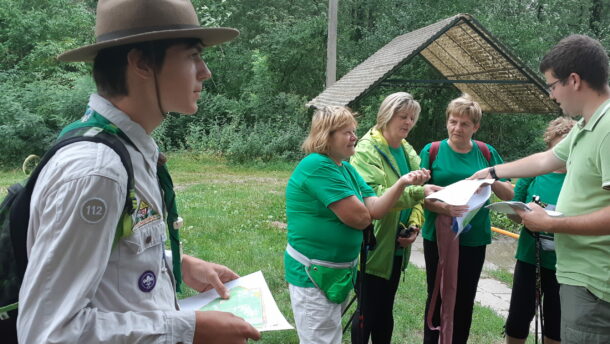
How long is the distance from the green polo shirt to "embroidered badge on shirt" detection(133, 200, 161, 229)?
204 cm

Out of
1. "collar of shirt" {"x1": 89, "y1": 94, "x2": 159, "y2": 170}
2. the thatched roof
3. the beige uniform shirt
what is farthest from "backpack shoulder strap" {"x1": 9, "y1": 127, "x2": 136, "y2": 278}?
the thatched roof

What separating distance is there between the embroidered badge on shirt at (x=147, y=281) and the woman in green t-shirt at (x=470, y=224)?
2789 mm

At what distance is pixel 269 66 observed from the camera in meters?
21.3

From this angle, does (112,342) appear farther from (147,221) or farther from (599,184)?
(599,184)

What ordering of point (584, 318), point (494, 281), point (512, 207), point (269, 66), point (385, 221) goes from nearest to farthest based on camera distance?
point (584, 318), point (512, 207), point (385, 221), point (494, 281), point (269, 66)

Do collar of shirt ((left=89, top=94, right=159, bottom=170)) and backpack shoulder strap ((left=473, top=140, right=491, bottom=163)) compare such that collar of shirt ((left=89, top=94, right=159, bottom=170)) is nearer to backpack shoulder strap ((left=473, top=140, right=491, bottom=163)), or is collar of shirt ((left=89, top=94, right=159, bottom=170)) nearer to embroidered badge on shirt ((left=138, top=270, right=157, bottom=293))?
embroidered badge on shirt ((left=138, top=270, right=157, bottom=293))

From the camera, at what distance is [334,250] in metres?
2.95

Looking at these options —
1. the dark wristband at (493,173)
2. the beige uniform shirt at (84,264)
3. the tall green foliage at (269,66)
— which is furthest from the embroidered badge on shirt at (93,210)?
the tall green foliage at (269,66)

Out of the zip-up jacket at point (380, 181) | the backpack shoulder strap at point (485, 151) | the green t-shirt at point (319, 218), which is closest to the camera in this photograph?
the green t-shirt at point (319, 218)

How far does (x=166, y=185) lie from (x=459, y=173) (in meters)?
2.74

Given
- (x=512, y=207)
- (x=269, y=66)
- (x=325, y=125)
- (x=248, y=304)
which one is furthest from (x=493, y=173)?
(x=269, y=66)

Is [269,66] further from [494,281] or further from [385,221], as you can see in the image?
[385,221]

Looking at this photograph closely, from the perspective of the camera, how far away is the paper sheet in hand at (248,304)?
1.64 metres

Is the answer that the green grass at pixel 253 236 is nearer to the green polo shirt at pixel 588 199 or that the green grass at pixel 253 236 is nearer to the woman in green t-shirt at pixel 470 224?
the woman in green t-shirt at pixel 470 224
